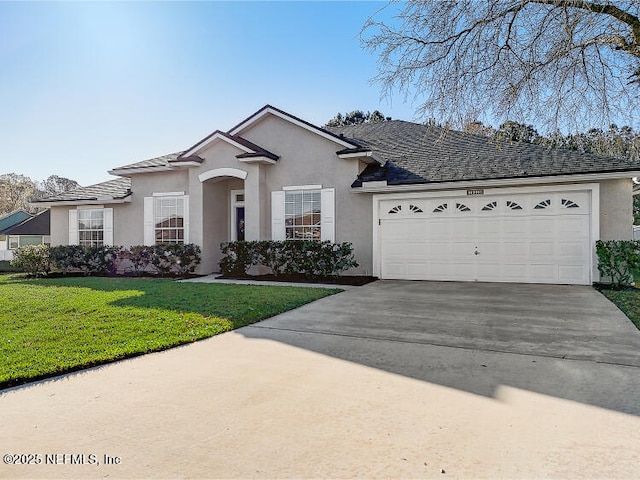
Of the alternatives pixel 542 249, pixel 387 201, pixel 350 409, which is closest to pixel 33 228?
pixel 387 201

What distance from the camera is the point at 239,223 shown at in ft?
51.2

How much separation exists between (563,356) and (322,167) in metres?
9.76

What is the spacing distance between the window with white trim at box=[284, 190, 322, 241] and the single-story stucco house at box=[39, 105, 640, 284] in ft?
0.12

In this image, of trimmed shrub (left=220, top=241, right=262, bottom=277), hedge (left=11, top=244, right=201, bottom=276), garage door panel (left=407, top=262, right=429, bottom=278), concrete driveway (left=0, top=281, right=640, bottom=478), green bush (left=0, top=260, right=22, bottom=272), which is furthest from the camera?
green bush (left=0, top=260, right=22, bottom=272)

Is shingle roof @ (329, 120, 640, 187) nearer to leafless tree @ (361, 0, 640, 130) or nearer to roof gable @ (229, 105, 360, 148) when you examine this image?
leafless tree @ (361, 0, 640, 130)

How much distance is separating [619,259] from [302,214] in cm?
892

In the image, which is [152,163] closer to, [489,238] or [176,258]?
[176,258]

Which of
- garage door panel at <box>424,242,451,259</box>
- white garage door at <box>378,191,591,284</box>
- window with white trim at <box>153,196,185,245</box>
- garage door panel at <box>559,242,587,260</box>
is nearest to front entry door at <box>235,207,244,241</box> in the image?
window with white trim at <box>153,196,185,245</box>

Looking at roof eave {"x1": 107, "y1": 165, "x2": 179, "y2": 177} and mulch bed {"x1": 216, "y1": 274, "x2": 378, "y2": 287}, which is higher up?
roof eave {"x1": 107, "y1": 165, "x2": 179, "y2": 177}

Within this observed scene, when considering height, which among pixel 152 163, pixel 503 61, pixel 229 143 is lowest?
pixel 152 163

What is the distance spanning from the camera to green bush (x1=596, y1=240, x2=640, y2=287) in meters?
9.93

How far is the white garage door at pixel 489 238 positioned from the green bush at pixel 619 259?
48cm

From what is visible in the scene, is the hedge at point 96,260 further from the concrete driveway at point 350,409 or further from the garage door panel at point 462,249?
the concrete driveway at point 350,409

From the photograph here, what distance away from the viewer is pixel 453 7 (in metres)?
7.48
